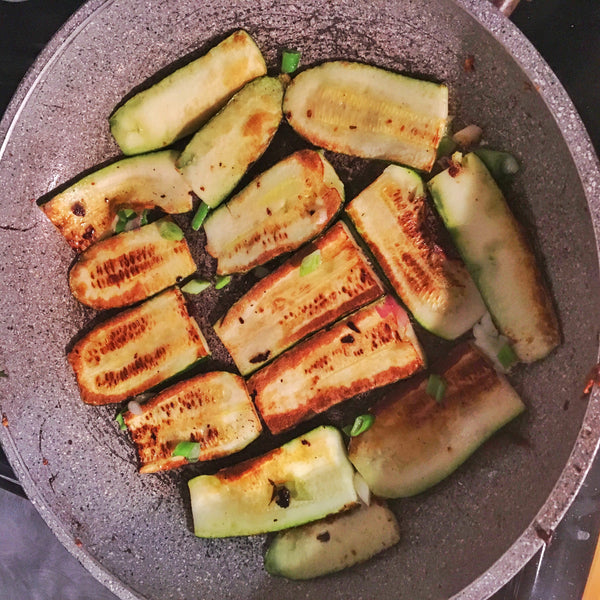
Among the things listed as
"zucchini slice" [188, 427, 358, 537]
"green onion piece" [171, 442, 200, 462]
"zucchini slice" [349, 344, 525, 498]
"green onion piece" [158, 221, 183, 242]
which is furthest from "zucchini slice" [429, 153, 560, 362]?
"green onion piece" [171, 442, 200, 462]

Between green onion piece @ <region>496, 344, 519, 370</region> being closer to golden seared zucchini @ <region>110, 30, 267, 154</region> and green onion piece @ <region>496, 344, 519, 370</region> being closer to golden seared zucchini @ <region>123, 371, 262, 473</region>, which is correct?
golden seared zucchini @ <region>123, 371, 262, 473</region>

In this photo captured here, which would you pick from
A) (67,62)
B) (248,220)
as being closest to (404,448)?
(248,220)

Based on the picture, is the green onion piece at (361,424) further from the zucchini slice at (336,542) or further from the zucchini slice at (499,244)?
the zucchini slice at (499,244)

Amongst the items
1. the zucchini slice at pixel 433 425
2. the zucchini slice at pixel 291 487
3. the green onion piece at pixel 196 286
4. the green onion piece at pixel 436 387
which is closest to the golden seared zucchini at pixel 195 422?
the zucchini slice at pixel 291 487

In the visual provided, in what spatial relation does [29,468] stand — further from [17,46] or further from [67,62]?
[17,46]

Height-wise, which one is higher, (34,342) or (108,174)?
(108,174)

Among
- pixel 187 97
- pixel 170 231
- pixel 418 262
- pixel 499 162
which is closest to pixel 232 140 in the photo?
pixel 187 97

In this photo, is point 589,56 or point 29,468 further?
point 29,468
